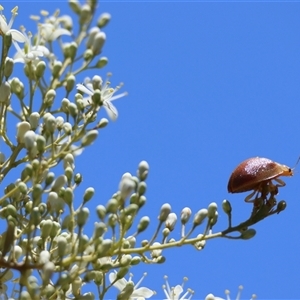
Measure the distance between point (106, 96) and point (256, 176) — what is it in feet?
4.05

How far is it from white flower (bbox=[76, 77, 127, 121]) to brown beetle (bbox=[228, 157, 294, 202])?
85 cm

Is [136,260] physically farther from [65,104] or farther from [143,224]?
[65,104]

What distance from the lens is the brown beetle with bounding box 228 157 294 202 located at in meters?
3.85

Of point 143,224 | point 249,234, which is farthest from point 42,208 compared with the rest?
point 249,234

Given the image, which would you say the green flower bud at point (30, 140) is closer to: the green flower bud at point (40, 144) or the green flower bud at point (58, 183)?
the green flower bud at point (40, 144)

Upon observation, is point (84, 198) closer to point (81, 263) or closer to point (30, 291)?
point (81, 263)

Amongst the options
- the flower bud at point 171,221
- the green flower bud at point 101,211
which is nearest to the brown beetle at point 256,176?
the flower bud at point 171,221

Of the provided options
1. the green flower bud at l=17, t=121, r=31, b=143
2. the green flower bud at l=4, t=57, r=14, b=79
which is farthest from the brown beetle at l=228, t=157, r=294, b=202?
the green flower bud at l=4, t=57, r=14, b=79

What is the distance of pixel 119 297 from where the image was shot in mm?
3766

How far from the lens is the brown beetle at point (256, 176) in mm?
3852

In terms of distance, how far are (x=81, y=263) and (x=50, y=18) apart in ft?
4.39

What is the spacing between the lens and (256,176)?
385 centimetres

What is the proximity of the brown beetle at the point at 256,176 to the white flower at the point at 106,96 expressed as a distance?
85cm

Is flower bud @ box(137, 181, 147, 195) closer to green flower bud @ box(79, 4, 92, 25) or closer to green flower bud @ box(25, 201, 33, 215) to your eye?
green flower bud @ box(25, 201, 33, 215)
